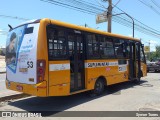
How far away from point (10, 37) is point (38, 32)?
1969 millimetres

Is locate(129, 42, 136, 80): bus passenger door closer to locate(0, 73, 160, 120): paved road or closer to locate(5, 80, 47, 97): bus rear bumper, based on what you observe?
locate(0, 73, 160, 120): paved road

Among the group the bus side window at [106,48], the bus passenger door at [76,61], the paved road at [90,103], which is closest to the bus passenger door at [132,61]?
the bus side window at [106,48]

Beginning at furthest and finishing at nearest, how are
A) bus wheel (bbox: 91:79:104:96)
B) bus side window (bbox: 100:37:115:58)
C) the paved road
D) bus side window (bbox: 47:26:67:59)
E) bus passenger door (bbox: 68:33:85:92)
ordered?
bus side window (bbox: 100:37:115:58) < bus wheel (bbox: 91:79:104:96) < bus passenger door (bbox: 68:33:85:92) < the paved road < bus side window (bbox: 47:26:67:59)

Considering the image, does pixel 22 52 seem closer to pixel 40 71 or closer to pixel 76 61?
pixel 40 71

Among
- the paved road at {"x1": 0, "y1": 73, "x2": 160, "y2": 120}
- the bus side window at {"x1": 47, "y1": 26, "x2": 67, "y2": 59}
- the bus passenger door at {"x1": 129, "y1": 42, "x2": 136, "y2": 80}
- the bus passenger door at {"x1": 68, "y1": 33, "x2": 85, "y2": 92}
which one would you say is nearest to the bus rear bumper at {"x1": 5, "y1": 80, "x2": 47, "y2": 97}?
the paved road at {"x1": 0, "y1": 73, "x2": 160, "y2": 120}

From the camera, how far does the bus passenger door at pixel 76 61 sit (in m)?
9.31

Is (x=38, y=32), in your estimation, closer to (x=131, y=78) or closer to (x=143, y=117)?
(x=143, y=117)

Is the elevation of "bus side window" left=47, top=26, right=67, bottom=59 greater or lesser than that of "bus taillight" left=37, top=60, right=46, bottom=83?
greater

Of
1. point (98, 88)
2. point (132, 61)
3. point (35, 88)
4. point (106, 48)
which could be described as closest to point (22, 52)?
point (35, 88)

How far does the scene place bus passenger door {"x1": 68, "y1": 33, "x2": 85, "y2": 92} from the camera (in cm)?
931

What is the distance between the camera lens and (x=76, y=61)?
956cm

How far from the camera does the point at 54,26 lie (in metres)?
8.46

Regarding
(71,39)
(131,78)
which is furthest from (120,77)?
(71,39)

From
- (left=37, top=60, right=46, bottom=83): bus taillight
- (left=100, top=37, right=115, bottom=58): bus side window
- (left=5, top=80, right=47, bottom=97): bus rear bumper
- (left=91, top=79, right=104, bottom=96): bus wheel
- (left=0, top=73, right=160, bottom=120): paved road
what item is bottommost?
(left=0, top=73, right=160, bottom=120): paved road
